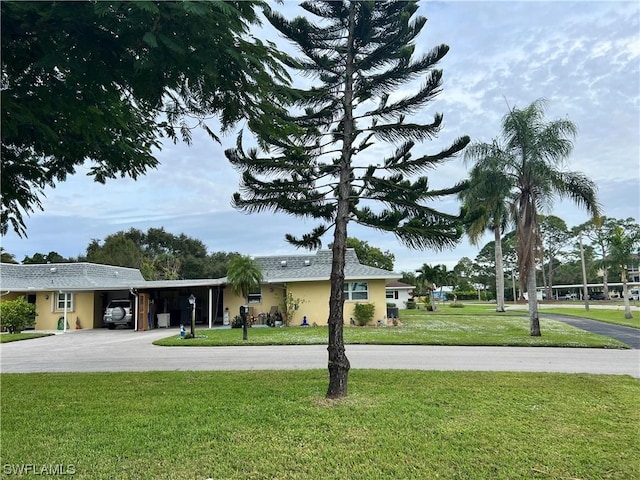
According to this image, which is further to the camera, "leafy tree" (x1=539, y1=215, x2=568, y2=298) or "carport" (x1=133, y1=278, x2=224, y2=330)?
"leafy tree" (x1=539, y1=215, x2=568, y2=298)

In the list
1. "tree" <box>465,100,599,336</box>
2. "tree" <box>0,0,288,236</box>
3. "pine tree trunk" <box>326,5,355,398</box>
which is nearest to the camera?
"tree" <box>0,0,288,236</box>

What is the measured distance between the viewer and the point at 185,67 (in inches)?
138

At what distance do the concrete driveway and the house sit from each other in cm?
724

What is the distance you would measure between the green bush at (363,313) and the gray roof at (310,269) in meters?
1.30

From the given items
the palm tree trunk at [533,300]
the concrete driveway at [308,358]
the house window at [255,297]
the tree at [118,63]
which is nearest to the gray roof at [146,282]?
the house window at [255,297]

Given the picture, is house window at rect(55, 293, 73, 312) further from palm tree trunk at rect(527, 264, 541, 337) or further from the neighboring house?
the neighboring house

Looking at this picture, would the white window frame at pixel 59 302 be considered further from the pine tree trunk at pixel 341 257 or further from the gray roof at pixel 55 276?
the pine tree trunk at pixel 341 257

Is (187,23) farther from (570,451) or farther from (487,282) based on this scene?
(487,282)

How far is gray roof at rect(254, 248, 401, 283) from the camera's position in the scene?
20.1 meters

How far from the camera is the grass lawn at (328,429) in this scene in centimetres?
369

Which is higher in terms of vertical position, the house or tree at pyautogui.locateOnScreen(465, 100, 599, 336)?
tree at pyautogui.locateOnScreen(465, 100, 599, 336)

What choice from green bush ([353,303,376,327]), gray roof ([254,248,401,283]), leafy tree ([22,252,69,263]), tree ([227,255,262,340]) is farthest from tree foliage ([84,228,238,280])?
green bush ([353,303,376,327])

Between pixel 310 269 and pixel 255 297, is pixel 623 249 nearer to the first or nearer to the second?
pixel 310 269

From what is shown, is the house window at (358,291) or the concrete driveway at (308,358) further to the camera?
the house window at (358,291)
